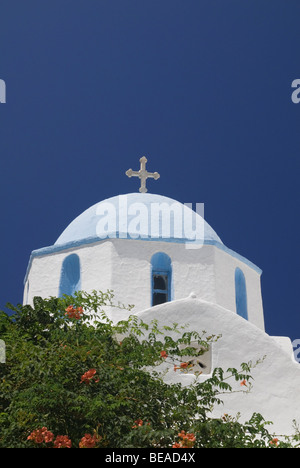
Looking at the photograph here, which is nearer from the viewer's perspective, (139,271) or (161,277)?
(139,271)

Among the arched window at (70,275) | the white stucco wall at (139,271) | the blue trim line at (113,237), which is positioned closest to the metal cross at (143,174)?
the blue trim line at (113,237)

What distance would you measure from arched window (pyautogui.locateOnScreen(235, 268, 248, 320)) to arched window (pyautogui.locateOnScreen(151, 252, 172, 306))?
4.74 ft

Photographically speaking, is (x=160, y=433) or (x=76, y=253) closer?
(x=160, y=433)

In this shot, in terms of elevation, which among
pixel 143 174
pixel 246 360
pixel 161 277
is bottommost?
pixel 246 360

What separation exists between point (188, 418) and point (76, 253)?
5712mm

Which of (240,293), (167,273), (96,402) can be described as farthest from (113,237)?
(96,402)

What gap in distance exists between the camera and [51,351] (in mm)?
6359

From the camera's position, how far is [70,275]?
1143 centimetres

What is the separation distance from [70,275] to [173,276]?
6.33 feet

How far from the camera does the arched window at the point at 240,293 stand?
11.6m

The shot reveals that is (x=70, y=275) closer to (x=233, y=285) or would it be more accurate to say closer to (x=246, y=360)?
(x=233, y=285)
